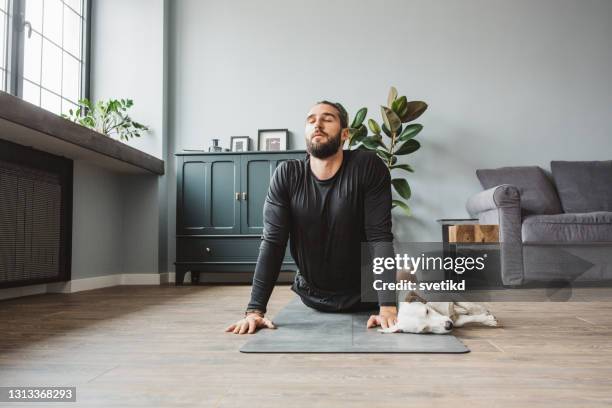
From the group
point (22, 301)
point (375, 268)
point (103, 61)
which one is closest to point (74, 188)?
point (22, 301)

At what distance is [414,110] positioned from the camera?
3762mm

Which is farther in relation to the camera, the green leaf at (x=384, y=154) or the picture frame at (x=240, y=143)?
the picture frame at (x=240, y=143)

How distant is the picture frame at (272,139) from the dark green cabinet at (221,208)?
0.29m

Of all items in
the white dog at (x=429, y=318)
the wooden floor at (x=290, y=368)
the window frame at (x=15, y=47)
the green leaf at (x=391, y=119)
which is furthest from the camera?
the green leaf at (x=391, y=119)

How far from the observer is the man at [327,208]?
1.85 meters

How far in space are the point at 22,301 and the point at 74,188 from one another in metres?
0.96

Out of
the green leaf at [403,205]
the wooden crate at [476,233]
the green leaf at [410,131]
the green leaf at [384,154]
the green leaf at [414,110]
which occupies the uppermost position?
the green leaf at [414,110]

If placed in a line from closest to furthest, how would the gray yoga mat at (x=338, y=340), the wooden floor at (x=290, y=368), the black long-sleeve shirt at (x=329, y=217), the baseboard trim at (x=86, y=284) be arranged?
1. the wooden floor at (x=290, y=368)
2. the gray yoga mat at (x=338, y=340)
3. the black long-sleeve shirt at (x=329, y=217)
4. the baseboard trim at (x=86, y=284)

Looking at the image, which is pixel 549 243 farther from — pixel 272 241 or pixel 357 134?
pixel 272 241

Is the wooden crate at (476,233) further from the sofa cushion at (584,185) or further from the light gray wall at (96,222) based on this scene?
the light gray wall at (96,222)

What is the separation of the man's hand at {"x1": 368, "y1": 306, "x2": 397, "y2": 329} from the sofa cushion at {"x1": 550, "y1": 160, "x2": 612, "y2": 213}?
9.01 ft

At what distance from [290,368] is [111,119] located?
135 inches

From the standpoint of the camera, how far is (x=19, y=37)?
3191mm

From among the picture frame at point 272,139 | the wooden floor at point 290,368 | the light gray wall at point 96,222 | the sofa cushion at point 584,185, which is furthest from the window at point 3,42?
the sofa cushion at point 584,185
